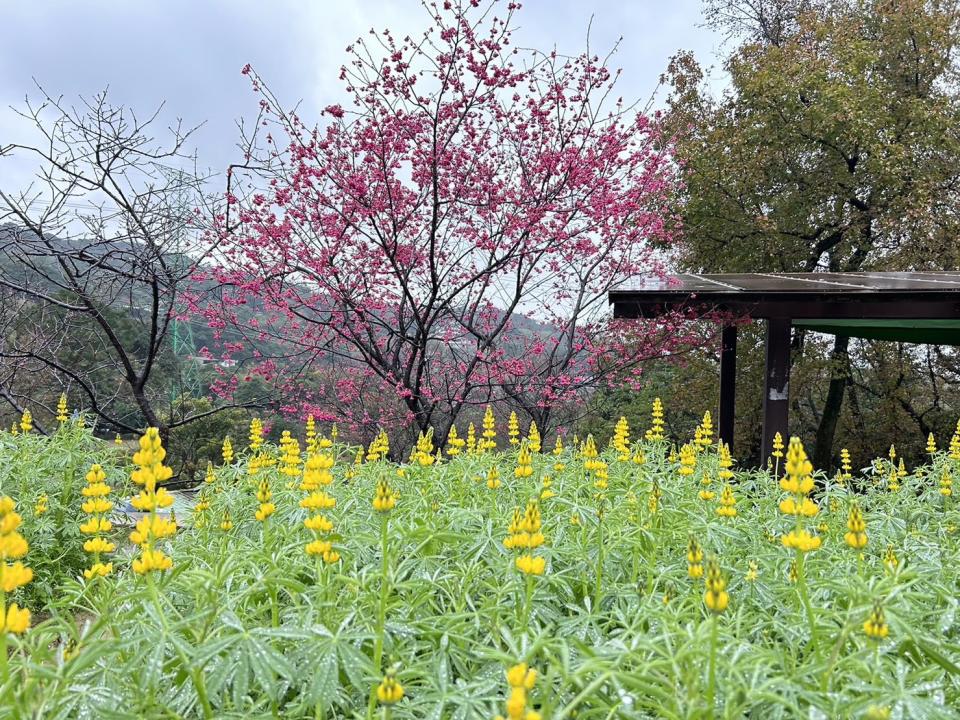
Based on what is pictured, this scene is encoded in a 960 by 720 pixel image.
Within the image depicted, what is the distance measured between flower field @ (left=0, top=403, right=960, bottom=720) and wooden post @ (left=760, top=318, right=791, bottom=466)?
95.6 inches

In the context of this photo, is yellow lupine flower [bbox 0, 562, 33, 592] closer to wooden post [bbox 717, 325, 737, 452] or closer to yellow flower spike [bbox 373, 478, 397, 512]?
yellow flower spike [bbox 373, 478, 397, 512]

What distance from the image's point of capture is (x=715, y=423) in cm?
1186

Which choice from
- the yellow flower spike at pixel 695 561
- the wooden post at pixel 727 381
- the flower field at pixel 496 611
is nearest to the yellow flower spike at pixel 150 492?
the flower field at pixel 496 611

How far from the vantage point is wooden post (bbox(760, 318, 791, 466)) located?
16.8 ft

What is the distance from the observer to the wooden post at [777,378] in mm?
5109

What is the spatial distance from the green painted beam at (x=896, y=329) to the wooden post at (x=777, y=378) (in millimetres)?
1069

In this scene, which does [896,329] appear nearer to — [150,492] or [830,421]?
[830,421]

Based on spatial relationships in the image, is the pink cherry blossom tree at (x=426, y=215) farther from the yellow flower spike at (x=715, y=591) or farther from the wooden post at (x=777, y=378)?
the yellow flower spike at (x=715, y=591)

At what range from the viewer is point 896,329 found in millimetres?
6691

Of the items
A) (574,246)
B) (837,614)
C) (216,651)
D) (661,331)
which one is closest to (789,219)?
(661,331)

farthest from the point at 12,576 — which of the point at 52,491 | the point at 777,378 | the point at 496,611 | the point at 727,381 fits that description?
the point at 727,381

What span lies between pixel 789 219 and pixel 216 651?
12.1m

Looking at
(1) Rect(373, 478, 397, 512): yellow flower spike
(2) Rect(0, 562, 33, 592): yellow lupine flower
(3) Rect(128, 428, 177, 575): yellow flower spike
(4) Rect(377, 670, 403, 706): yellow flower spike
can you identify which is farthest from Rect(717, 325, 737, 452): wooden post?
(2) Rect(0, 562, 33, 592): yellow lupine flower

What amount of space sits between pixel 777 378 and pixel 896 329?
2683mm
